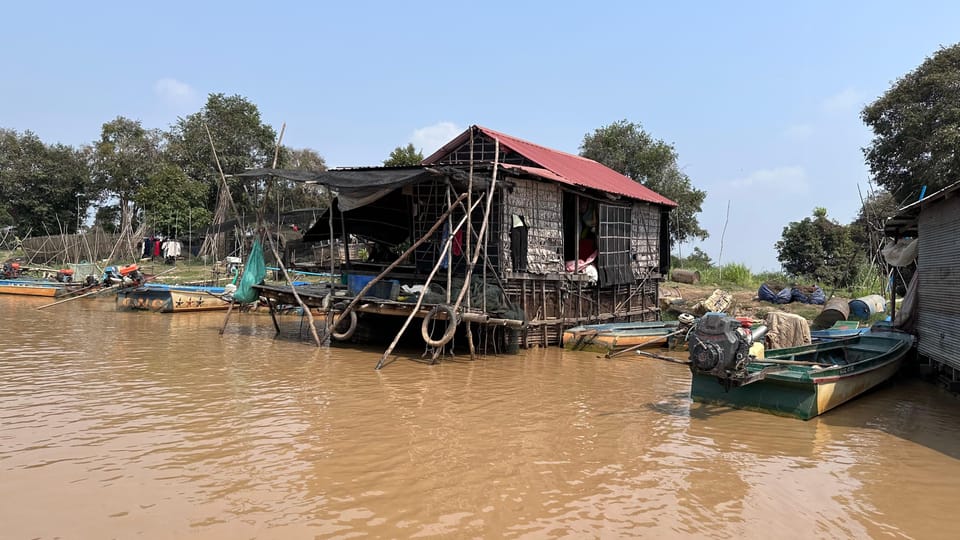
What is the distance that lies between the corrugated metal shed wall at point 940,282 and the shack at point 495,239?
6.17 meters

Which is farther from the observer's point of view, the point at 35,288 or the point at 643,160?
the point at 643,160

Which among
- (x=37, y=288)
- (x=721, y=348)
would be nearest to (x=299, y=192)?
(x=37, y=288)

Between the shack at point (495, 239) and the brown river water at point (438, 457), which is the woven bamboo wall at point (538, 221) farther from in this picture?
the brown river water at point (438, 457)

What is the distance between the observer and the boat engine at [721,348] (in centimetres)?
684

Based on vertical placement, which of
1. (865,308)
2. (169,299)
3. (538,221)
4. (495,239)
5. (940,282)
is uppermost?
(538,221)

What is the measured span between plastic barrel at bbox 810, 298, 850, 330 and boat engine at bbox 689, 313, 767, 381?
9.03 metres

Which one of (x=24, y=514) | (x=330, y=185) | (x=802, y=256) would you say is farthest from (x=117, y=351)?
(x=802, y=256)

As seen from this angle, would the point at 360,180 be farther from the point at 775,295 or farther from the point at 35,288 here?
the point at 35,288

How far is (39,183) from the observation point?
3128 cm

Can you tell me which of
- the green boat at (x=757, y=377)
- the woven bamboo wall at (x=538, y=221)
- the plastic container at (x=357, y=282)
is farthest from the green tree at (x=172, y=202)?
the green boat at (x=757, y=377)

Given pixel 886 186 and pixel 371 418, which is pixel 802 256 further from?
pixel 371 418

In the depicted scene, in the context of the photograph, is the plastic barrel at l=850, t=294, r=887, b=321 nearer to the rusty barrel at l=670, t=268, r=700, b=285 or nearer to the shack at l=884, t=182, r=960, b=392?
the shack at l=884, t=182, r=960, b=392

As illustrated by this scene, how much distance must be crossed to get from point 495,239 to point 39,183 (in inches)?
1176

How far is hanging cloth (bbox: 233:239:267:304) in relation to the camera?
1241cm
